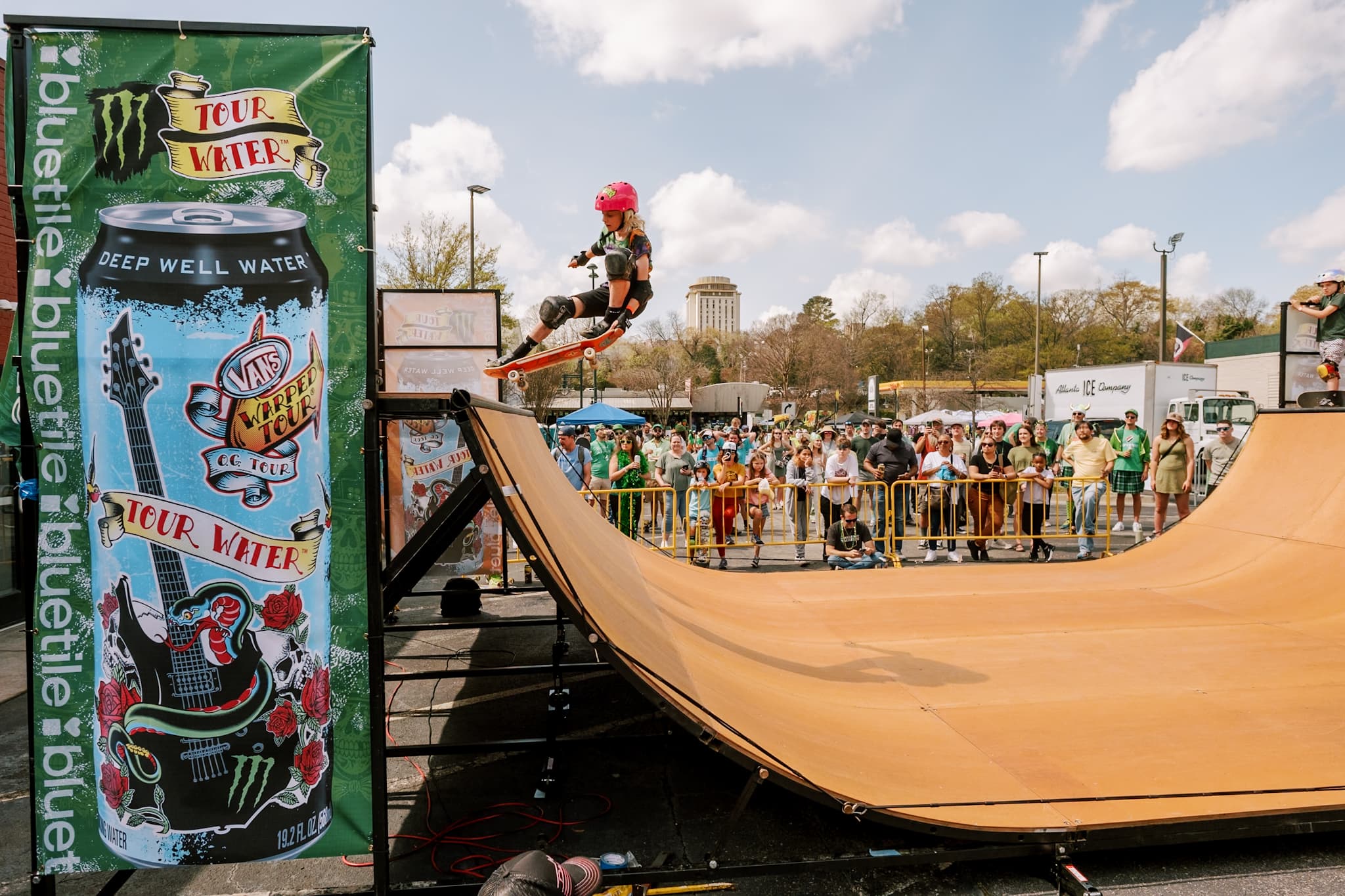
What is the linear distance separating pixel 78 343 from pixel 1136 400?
109 ft

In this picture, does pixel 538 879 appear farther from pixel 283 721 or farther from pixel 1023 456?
pixel 1023 456

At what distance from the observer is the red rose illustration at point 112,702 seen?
2.88 metres

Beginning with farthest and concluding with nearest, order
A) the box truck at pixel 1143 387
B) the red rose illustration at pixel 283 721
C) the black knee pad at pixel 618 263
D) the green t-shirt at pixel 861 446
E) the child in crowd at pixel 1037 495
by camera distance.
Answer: the box truck at pixel 1143 387 < the green t-shirt at pixel 861 446 < the child in crowd at pixel 1037 495 < the black knee pad at pixel 618 263 < the red rose illustration at pixel 283 721

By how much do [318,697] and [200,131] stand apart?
2.19m

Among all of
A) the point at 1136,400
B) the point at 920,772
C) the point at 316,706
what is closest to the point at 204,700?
the point at 316,706

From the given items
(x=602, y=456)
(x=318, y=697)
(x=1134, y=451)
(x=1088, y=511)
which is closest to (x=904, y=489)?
(x=1088, y=511)

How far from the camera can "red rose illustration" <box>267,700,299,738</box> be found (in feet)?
9.66

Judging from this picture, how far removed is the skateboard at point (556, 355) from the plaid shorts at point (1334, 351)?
9.08 m

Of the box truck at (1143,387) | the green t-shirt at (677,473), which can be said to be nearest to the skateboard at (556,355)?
the green t-shirt at (677,473)

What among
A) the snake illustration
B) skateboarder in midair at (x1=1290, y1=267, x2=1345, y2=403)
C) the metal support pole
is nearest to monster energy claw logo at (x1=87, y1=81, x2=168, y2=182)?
the snake illustration

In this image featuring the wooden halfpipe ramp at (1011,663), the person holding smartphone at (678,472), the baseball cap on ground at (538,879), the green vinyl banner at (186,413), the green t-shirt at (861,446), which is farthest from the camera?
the green t-shirt at (861,446)

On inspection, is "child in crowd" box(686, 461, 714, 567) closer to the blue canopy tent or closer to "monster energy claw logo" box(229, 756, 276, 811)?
"monster energy claw logo" box(229, 756, 276, 811)

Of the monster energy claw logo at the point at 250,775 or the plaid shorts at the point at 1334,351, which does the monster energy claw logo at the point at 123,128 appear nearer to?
the monster energy claw logo at the point at 250,775

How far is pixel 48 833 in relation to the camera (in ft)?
9.52
